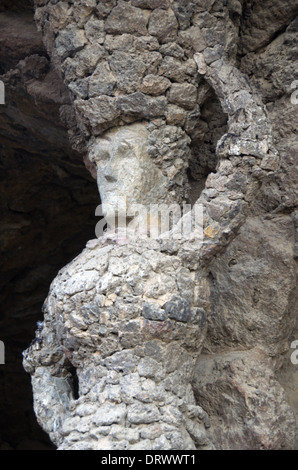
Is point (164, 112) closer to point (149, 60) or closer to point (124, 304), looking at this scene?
point (149, 60)

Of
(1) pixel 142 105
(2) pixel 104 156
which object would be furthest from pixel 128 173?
(1) pixel 142 105

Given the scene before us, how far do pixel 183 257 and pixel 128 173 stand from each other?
1.20ft

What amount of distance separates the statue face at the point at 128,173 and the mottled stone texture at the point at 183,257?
2 centimetres

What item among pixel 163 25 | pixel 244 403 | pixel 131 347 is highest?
pixel 163 25

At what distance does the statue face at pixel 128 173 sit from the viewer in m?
2.21

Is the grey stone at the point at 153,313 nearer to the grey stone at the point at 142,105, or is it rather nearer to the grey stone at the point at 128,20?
the grey stone at the point at 142,105

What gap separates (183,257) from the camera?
2.06 meters

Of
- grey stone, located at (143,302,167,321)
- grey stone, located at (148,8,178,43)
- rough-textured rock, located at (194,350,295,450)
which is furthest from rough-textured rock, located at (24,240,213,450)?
grey stone, located at (148,8,178,43)

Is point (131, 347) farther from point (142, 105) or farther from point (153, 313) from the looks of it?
point (142, 105)

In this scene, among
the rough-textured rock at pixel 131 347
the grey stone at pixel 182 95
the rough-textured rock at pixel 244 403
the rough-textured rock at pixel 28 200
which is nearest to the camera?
the rough-textured rock at pixel 131 347

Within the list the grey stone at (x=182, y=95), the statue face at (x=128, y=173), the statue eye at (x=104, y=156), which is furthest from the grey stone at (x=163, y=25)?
the statue eye at (x=104, y=156)

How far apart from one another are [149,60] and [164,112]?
0.18 m

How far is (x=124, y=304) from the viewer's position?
1.99m

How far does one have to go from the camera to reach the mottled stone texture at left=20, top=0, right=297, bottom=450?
1969 mm
